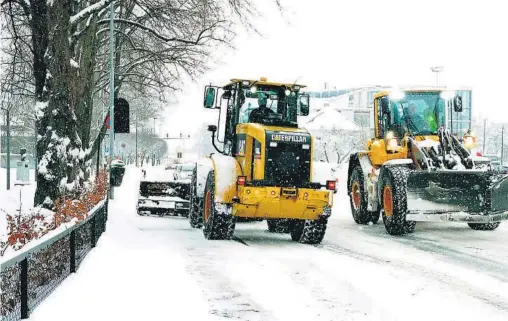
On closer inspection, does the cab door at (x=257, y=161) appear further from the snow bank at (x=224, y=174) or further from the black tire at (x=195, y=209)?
the black tire at (x=195, y=209)

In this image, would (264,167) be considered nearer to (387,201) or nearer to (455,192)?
(387,201)

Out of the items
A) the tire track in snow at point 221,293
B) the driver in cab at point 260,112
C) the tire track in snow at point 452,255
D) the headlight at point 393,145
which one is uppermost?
the driver in cab at point 260,112

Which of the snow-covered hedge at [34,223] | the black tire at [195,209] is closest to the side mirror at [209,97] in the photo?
the black tire at [195,209]

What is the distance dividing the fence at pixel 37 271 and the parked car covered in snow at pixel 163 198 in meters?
7.88

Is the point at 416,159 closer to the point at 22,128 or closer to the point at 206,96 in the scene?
the point at 206,96

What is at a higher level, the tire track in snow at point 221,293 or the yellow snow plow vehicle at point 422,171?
the yellow snow plow vehicle at point 422,171

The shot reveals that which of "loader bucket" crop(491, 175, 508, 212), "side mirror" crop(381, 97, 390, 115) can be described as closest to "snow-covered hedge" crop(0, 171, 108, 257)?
"side mirror" crop(381, 97, 390, 115)

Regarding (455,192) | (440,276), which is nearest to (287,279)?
(440,276)

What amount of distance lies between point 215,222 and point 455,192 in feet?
14.9

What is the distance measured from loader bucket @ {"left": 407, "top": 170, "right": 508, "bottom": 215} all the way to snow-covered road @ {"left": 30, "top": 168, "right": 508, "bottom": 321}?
2.10ft

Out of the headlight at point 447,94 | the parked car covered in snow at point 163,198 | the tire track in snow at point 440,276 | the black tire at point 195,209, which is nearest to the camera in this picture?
the tire track in snow at point 440,276

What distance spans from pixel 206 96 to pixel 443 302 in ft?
22.7

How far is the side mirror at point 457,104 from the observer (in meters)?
14.8

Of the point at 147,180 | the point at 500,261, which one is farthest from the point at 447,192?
the point at 147,180
